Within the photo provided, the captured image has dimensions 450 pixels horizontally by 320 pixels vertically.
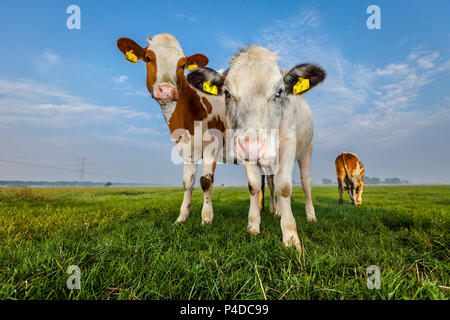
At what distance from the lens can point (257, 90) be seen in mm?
2934

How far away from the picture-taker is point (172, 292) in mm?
1516

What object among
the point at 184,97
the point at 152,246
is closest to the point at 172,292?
the point at 152,246

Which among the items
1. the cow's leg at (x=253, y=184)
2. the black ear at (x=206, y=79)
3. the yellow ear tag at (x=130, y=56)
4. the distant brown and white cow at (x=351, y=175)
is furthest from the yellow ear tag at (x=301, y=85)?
the distant brown and white cow at (x=351, y=175)

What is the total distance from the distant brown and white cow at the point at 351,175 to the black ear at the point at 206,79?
9.02 m

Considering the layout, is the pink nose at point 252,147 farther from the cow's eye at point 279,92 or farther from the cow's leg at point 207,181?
the cow's leg at point 207,181

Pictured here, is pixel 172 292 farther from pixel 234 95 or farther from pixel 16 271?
pixel 234 95

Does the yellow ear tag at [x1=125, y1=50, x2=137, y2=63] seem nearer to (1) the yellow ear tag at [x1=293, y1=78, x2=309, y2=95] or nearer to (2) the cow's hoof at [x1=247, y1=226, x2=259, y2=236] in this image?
(1) the yellow ear tag at [x1=293, y1=78, x2=309, y2=95]

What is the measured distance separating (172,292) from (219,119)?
3.80 m

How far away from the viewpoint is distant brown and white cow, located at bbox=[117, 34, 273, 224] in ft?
13.1

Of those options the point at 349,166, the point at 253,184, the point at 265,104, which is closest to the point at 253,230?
the point at 253,184

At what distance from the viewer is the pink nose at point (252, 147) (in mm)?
2561

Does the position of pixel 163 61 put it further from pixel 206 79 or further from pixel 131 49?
pixel 206 79

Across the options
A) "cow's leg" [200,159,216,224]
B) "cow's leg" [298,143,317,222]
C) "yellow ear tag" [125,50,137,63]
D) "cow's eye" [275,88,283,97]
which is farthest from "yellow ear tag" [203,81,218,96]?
"cow's leg" [298,143,317,222]

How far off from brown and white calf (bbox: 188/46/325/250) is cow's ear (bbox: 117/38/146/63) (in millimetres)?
1572
